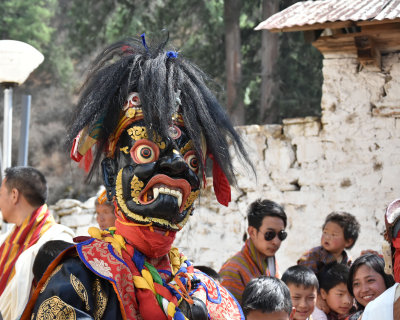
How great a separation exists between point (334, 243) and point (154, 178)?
3162mm

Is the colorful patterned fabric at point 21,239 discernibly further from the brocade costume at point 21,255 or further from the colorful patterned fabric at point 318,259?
the colorful patterned fabric at point 318,259

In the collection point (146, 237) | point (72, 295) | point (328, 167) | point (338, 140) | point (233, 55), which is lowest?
point (72, 295)

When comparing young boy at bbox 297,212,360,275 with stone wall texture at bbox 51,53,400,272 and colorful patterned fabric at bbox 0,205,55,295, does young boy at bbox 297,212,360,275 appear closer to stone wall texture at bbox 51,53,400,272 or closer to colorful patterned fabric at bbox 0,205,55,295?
stone wall texture at bbox 51,53,400,272

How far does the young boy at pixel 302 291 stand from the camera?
4.20m

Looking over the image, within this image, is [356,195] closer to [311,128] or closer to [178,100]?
[311,128]

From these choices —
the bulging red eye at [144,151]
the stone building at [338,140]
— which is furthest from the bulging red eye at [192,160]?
the stone building at [338,140]

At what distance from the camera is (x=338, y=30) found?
7012 millimetres

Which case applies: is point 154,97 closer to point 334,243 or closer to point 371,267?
point 371,267

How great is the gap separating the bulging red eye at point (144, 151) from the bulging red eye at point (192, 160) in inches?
4.8

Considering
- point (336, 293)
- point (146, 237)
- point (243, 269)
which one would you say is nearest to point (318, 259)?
A: point (336, 293)

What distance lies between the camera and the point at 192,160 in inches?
98.8

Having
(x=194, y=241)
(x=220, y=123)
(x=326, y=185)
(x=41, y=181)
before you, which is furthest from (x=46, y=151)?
(x=220, y=123)

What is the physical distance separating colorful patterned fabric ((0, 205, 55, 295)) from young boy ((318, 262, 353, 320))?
1.89 meters

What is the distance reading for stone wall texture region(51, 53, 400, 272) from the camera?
23.5ft
